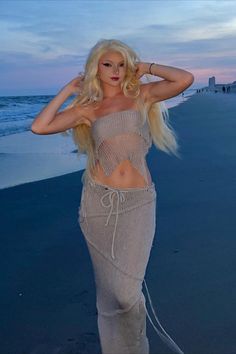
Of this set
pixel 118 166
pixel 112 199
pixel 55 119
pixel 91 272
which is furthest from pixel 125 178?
pixel 91 272

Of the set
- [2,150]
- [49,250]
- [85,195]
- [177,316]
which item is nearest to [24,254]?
[49,250]

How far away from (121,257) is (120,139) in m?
0.72

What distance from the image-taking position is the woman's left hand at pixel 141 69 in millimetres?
3689

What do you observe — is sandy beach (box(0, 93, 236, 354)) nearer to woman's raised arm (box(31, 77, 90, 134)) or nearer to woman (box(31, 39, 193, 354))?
woman (box(31, 39, 193, 354))

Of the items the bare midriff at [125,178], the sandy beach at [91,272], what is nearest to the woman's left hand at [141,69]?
the bare midriff at [125,178]

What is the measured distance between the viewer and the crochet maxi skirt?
3352 millimetres

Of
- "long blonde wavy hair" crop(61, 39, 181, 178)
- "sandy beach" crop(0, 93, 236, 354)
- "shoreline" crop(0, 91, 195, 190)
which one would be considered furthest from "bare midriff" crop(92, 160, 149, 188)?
"shoreline" crop(0, 91, 195, 190)

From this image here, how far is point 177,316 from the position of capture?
168 inches

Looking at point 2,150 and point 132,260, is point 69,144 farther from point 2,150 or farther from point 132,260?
point 132,260

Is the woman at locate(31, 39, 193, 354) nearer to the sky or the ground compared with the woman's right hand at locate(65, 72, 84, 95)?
nearer to the ground

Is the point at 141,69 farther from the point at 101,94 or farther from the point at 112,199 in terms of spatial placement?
the point at 112,199

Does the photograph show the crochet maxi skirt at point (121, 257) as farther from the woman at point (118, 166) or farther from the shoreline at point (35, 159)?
the shoreline at point (35, 159)

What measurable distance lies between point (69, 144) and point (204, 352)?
13432 mm

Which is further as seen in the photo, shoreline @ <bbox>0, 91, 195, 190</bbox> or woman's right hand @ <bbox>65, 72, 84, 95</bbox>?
shoreline @ <bbox>0, 91, 195, 190</bbox>
